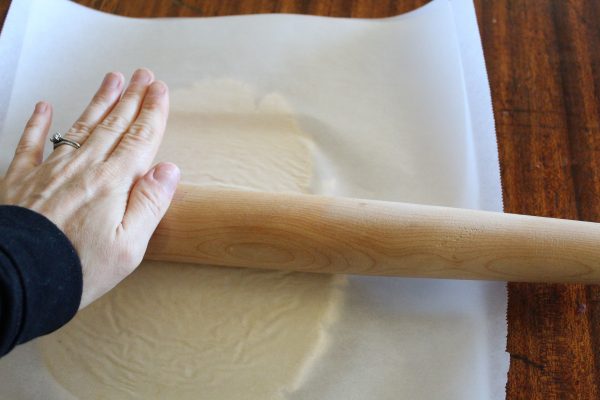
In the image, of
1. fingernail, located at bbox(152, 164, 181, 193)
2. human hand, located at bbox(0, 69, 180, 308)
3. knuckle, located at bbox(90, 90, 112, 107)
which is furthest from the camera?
knuckle, located at bbox(90, 90, 112, 107)

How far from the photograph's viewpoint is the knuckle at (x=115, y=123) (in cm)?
118

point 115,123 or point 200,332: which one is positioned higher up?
point 115,123

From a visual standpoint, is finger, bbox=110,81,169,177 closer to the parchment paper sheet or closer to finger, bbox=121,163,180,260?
finger, bbox=121,163,180,260

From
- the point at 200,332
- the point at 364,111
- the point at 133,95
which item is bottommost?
the point at 200,332

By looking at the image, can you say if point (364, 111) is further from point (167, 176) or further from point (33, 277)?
point (33, 277)

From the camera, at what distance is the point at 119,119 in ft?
3.95

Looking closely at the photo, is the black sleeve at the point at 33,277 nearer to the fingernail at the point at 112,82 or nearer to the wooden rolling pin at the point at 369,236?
the wooden rolling pin at the point at 369,236

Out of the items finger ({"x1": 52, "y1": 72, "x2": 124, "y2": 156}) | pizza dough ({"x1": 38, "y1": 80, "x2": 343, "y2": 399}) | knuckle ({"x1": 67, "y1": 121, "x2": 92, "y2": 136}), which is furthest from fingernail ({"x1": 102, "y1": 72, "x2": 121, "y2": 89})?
pizza dough ({"x1": 38, "y1": 80, "x2": 343, "y2": 399})

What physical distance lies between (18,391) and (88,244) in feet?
1.11

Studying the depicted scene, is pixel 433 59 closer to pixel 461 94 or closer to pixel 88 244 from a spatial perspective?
pixel 461 94

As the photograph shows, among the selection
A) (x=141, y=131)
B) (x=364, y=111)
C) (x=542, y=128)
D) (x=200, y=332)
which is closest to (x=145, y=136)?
(x=141, y=131)

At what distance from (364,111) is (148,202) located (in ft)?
1.91

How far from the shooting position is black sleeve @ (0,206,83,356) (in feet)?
2.81

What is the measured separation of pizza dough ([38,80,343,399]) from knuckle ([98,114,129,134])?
0.18 m
